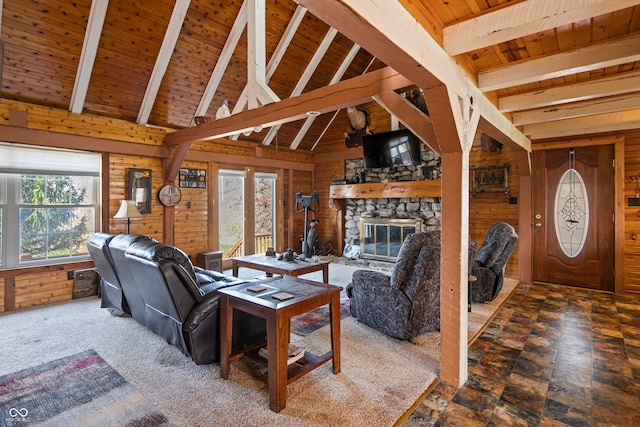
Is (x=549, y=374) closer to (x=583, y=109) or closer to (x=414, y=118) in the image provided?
(x=414, y=118)

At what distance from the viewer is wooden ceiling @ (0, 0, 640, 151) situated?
1912 millimetres

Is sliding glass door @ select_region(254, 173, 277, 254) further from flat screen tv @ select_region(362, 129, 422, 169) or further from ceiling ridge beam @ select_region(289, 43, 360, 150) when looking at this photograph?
flat screen tv @ select_region(362, 129, 422, 169)

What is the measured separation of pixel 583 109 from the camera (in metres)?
3.68

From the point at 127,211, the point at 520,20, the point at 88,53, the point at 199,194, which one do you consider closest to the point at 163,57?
the point at 88,53

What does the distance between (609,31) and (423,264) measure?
2111 millimetres

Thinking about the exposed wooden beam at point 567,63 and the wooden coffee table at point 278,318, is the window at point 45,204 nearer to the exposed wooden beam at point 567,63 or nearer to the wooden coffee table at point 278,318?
the wooden coffee table at point 278,318

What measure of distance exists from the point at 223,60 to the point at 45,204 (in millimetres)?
3208

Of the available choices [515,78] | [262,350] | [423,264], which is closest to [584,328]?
[423,264]

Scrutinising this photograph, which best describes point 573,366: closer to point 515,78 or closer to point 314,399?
point 314,399

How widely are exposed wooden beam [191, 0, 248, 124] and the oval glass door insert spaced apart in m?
5.43

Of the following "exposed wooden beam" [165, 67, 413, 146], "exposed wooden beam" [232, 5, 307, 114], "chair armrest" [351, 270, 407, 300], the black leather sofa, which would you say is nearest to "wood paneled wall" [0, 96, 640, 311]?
"exposed wooden beam" [165, 67, 413, 146]

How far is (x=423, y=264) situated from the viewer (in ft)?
9.57

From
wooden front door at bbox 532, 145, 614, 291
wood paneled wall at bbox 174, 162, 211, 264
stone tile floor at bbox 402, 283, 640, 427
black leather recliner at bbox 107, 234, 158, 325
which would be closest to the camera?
stone tile floor at bbox 402, 283, 640, 427

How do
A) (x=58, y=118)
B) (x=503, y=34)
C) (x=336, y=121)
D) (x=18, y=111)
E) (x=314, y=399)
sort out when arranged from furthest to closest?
(x=336, y=121), (x=58, y=118), (x=18, y=111), (x=314, y=399), (x=503, y=34)
